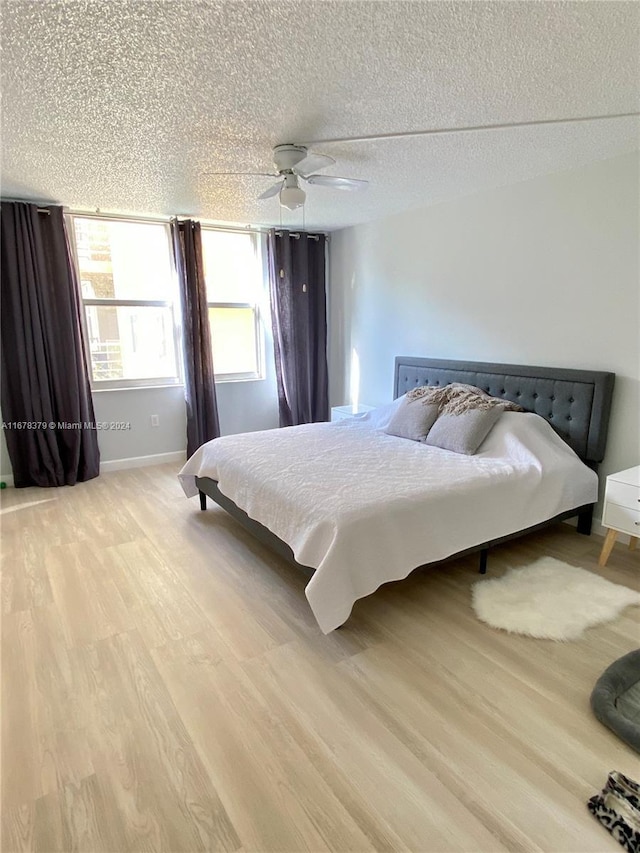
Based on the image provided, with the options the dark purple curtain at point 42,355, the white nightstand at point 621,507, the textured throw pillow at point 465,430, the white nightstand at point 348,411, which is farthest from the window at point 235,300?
the white nightstand at point 621,507

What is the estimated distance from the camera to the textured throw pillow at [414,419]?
348 centimetres

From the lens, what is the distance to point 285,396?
532 cm

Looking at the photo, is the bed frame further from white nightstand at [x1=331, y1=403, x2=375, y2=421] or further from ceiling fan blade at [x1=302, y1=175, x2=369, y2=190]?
ceiling fan blade at [x1=302, y1=175, x2=369, y2=190]

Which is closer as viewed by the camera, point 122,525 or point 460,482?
point 460,482

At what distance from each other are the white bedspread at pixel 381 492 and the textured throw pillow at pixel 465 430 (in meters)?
0.06

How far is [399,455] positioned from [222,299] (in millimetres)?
3009

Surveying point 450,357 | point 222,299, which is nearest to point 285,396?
point 222,299

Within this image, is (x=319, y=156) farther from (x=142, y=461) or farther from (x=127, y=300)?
(x=142, y=461)

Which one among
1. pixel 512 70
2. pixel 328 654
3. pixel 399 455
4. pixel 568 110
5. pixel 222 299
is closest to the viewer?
pixel 512 70

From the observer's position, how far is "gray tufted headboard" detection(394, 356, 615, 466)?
3.02m

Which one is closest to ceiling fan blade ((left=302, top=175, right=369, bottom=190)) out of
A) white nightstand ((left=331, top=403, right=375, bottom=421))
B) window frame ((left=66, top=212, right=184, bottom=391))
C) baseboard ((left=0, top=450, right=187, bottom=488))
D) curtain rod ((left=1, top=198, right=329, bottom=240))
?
curtain rod ((left=1, top=198, right=329, bottom=240))

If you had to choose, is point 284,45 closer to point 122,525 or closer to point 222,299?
point 122,525

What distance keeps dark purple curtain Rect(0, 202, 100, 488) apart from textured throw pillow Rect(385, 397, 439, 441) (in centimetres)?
283

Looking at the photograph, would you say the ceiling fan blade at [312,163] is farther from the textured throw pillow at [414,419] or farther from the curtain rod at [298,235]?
the curtain rod at [298,235]
